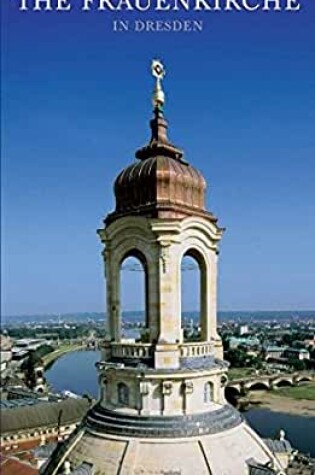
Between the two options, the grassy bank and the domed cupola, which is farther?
the grassy bank

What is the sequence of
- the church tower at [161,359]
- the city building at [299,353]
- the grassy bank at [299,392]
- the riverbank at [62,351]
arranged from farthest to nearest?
the city building at [299,353], the riverbank at [62,351], the grassy bank at [299,392], the church tower at [161,359]

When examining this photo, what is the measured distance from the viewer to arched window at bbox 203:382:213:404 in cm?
837

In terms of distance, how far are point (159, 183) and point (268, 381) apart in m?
49.4

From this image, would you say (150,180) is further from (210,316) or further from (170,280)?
(210,316)

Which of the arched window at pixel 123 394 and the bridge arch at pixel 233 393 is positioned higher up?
the arched window at pixel 123 394

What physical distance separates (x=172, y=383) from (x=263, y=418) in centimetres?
3450

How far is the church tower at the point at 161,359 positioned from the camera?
25.4 feet

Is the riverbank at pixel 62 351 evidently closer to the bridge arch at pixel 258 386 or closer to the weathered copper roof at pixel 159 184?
the bridge arch at pixel 258 386

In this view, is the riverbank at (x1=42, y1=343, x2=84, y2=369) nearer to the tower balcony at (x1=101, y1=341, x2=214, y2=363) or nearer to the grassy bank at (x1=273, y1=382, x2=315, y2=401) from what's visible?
the grassy bank at (x1=273, y1=382, x2=315, y2=401)

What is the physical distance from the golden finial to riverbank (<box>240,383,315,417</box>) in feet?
110

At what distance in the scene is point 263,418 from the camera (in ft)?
132

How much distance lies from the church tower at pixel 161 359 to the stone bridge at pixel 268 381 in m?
42.0

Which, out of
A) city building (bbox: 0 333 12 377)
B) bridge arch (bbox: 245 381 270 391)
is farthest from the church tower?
bridge arch (bbox: 245 381 270 391)


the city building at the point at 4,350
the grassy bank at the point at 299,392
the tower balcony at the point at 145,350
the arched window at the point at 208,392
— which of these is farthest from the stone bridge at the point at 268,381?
the city building at the point at 4,350
